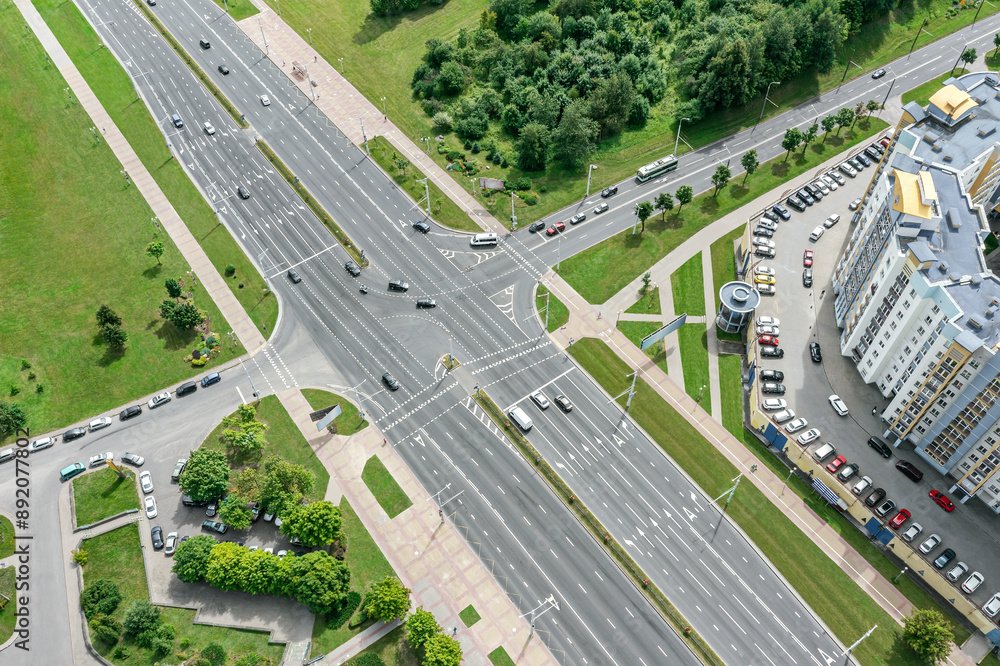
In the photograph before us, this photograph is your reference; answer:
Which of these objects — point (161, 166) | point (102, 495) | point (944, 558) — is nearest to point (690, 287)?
point (944, 558)

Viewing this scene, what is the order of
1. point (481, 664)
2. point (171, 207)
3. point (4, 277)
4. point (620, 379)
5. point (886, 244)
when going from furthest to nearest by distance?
1. point (171, 207)
2. point (4, 277)
3. point (620, 379)
4. point (886, 244)
5. point (481, 664)

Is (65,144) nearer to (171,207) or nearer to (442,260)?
(171,207)

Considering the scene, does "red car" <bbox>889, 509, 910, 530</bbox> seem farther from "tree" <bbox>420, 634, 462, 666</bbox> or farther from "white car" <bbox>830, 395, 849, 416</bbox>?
"tree" <bbox>420, 634, 462, 666</bbox>

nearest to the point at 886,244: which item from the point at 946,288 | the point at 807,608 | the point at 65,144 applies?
the point at 946,288

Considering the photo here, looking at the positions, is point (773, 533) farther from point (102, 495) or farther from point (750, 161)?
point (102, 495)

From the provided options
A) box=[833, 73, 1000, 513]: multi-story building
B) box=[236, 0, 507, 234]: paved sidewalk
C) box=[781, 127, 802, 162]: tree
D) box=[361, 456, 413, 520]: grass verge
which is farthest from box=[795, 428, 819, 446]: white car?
box=[781, 127, 802, 162]: tree
